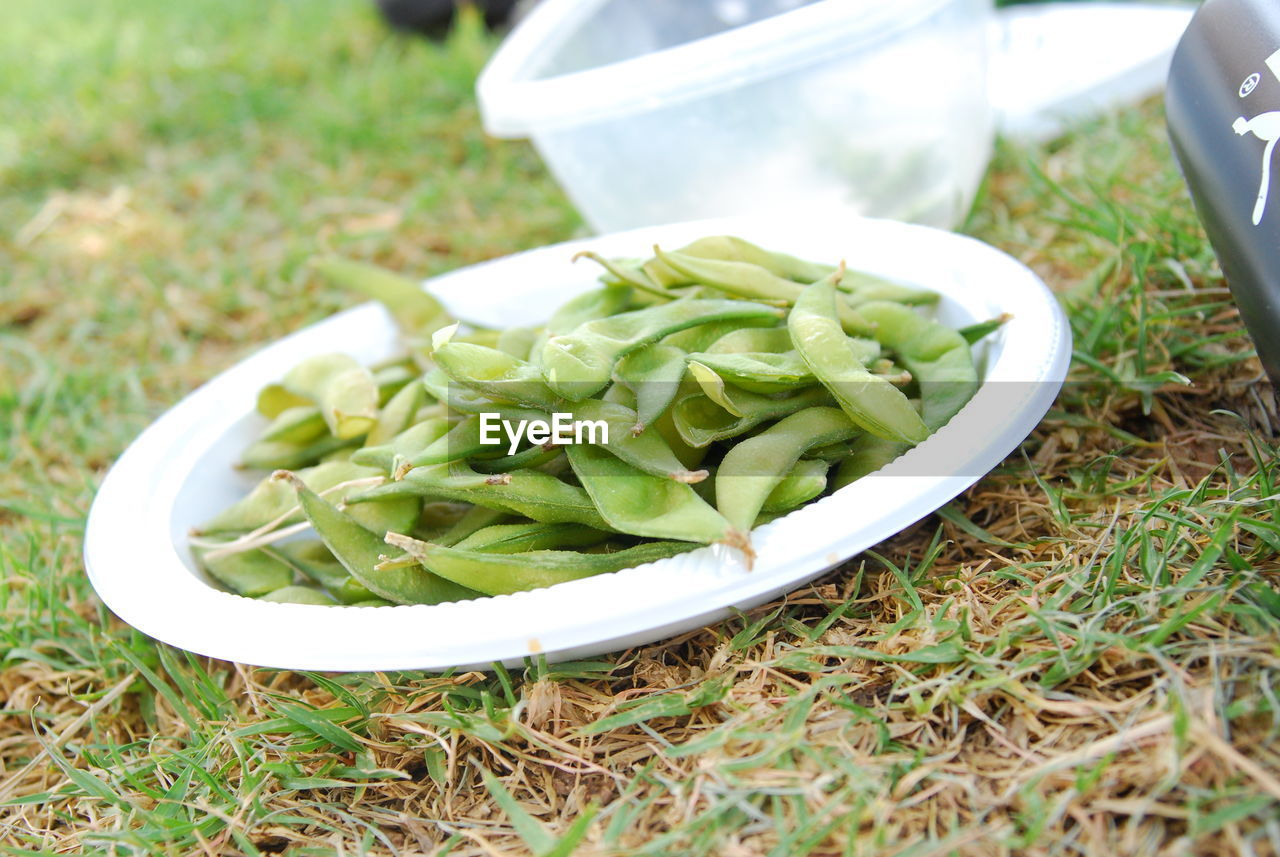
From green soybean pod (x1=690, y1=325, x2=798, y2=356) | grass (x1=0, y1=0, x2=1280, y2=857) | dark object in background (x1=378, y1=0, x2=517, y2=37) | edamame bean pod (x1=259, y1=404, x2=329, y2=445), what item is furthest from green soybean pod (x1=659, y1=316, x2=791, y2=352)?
dark object in background (x1=378, y1=0, x2=517, y2=37)

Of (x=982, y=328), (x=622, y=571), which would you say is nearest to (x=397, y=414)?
(x=622, y=571)

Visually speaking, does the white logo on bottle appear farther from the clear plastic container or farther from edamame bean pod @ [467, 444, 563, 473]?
edamame bean pod @ [467, 444, 563, 473]

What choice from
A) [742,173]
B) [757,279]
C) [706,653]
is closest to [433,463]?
[706,653]

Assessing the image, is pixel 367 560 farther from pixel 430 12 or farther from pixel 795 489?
pixel 430 12

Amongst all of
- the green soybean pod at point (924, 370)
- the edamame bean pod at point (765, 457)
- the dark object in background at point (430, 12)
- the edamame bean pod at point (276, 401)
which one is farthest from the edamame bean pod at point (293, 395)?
the dark object in background at point (430, 12)

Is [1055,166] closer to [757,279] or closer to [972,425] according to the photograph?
[757,279]

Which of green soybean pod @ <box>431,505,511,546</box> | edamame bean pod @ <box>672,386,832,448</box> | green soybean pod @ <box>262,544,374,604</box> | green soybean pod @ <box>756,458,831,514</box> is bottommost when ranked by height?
green soybean pod @ <box>262,544,374,604</box>

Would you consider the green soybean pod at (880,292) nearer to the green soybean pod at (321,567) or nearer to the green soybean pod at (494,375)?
the green soybean pod at (494,375)
